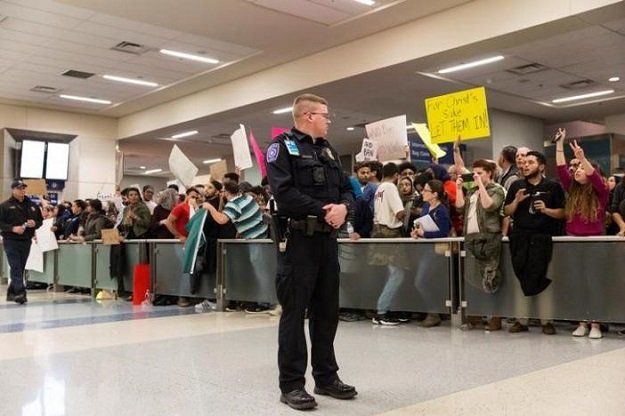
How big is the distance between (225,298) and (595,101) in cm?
1026

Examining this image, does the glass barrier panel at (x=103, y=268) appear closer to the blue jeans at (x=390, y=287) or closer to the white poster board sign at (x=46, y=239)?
the white poster board sign at (x=46, y=239)

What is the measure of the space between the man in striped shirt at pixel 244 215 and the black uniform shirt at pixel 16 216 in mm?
3157

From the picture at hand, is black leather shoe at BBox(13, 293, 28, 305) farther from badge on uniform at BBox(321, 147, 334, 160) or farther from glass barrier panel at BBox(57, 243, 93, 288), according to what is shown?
badge on uniform at BBox(321, 147, 334, 160)

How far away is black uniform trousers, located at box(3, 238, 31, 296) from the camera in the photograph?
28.6 ft

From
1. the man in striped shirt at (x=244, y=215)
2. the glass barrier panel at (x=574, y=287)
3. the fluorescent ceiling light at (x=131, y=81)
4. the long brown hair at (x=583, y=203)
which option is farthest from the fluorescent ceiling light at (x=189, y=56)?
the long brown hair at (x=583, y=203)

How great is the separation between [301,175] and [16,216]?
6809 millimetres

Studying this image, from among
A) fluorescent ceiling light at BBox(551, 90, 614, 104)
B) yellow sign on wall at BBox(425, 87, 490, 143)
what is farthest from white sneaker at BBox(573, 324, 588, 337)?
fluorescent ceiling light at BBox(551, 90, 614, 104)

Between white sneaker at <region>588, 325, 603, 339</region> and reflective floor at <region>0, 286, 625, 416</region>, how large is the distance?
162 millimetres

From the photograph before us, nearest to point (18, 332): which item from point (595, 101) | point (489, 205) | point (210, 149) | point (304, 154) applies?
point (304, 154)

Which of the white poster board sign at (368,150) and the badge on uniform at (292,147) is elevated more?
the white poster board sign at (368,150)

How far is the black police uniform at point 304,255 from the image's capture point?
3268 millimetres

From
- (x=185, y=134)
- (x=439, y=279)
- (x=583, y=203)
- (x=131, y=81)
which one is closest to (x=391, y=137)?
(x=439, y=279)

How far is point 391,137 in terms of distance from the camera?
7.24 meters

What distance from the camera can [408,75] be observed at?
10992 millimetres
